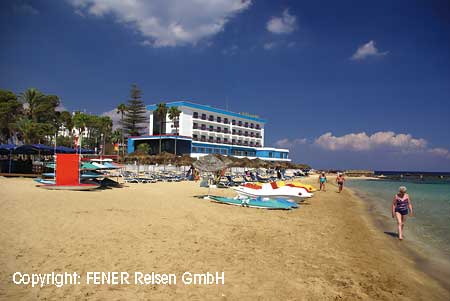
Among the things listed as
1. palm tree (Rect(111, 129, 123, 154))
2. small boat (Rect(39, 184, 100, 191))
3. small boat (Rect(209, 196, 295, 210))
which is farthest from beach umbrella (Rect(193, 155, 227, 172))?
palm tree (Rect(111, 129, 123, 154))

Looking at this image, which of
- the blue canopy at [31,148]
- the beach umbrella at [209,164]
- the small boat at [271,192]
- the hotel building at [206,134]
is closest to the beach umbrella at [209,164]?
the beach umbrella at [209,164]

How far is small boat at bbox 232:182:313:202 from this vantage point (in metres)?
13.5

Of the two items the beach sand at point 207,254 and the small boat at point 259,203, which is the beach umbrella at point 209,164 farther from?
the beach sand at point 207,254

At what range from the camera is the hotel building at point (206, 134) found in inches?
Answer: 2112

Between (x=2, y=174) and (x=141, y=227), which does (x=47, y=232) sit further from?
(x=2, y=174)

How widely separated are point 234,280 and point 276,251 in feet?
6.34

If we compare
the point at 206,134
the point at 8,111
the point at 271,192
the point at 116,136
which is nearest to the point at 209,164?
the point at 271,192

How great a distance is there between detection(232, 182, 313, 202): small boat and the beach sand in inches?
148

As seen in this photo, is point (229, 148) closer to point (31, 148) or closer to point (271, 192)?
point (31, 148)

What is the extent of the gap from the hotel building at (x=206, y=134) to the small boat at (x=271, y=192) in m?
38.1

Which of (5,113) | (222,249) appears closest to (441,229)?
(222,249)

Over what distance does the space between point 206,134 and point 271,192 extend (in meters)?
46.3

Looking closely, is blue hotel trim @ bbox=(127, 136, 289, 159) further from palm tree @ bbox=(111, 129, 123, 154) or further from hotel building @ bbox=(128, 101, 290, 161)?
palm tree @ bbox=(111, 129, 123, 154)

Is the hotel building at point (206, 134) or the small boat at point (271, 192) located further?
the hotel building at point (206, 134)
